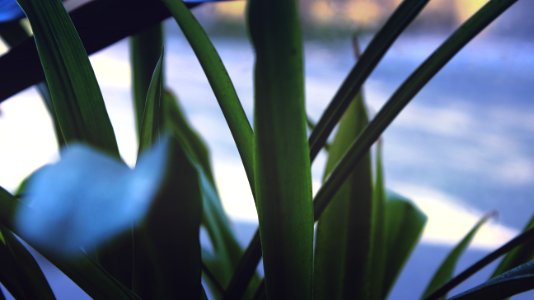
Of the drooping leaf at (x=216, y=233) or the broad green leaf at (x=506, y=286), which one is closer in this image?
the broad green leaf at (x=506, y=286)

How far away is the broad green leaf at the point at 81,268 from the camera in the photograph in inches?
6.6

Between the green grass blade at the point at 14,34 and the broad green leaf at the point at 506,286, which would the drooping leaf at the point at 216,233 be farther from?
the broad green leaf at the point at 506,286

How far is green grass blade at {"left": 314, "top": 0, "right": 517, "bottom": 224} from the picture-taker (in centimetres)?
20

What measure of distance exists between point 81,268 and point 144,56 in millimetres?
197

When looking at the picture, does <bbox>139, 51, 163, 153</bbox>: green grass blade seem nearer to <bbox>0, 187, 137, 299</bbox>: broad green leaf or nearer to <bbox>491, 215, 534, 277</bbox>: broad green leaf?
<bbox>0, 187, 137, 299</bbox>: broad green leaf

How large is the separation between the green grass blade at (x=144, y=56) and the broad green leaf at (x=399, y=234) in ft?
0.57

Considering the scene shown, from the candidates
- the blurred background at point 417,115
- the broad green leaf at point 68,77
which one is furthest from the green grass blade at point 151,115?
the blurred background at point 417,115

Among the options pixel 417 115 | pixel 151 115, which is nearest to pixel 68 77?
pixel 151 115

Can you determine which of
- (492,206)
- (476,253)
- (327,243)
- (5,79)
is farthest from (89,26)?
(492,206)

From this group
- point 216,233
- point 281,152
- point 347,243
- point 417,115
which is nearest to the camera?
point 281,152

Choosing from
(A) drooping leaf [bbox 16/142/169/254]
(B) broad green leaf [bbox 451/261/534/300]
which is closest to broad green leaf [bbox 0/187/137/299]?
(A) drooping leaf [bbox 16/142/169/254]

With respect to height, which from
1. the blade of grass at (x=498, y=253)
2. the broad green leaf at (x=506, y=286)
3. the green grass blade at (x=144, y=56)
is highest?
the green grass blade at (x=144, y=56)

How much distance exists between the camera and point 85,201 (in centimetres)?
19

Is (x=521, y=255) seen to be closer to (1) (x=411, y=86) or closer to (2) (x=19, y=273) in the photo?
(1) (x=411, y=86)
